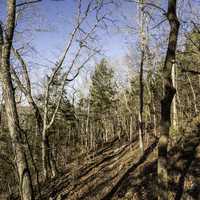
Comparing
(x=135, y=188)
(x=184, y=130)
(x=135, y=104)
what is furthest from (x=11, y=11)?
(x=135, y=104)

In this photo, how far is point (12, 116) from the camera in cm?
629

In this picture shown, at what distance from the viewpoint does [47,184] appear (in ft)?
52.7

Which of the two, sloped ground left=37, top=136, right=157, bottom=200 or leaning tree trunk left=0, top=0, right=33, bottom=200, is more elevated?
leaning tree trunk left=0, top=0, right=33, bottom=200

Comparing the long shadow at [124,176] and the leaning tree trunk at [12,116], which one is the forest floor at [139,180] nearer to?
the long shadow at [124,176]

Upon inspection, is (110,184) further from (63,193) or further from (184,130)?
(184,130)

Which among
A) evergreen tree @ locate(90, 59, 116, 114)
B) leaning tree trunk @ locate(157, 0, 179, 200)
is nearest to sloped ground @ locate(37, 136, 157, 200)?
leaning tree trunk @ locate(157, 0, 179, 200)

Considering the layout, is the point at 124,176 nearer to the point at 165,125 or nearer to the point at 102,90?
the point at 165,125

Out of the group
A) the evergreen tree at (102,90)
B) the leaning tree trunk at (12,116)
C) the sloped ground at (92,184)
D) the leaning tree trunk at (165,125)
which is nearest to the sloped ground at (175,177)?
the sloped ground at (92,184)

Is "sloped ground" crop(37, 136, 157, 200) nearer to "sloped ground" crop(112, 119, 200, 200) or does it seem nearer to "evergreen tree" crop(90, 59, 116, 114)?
"sloped ground" crop(112, 119, 200, 200)

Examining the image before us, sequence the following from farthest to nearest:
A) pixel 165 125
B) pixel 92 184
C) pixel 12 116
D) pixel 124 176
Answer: pixel 92 184
pixel 124 176
pixel 165 125
pixel 12 116

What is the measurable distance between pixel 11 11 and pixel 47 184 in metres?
11.9

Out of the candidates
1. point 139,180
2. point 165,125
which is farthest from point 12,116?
point 139,180

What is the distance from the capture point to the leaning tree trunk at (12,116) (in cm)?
616

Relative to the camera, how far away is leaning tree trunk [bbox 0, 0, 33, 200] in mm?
6164
